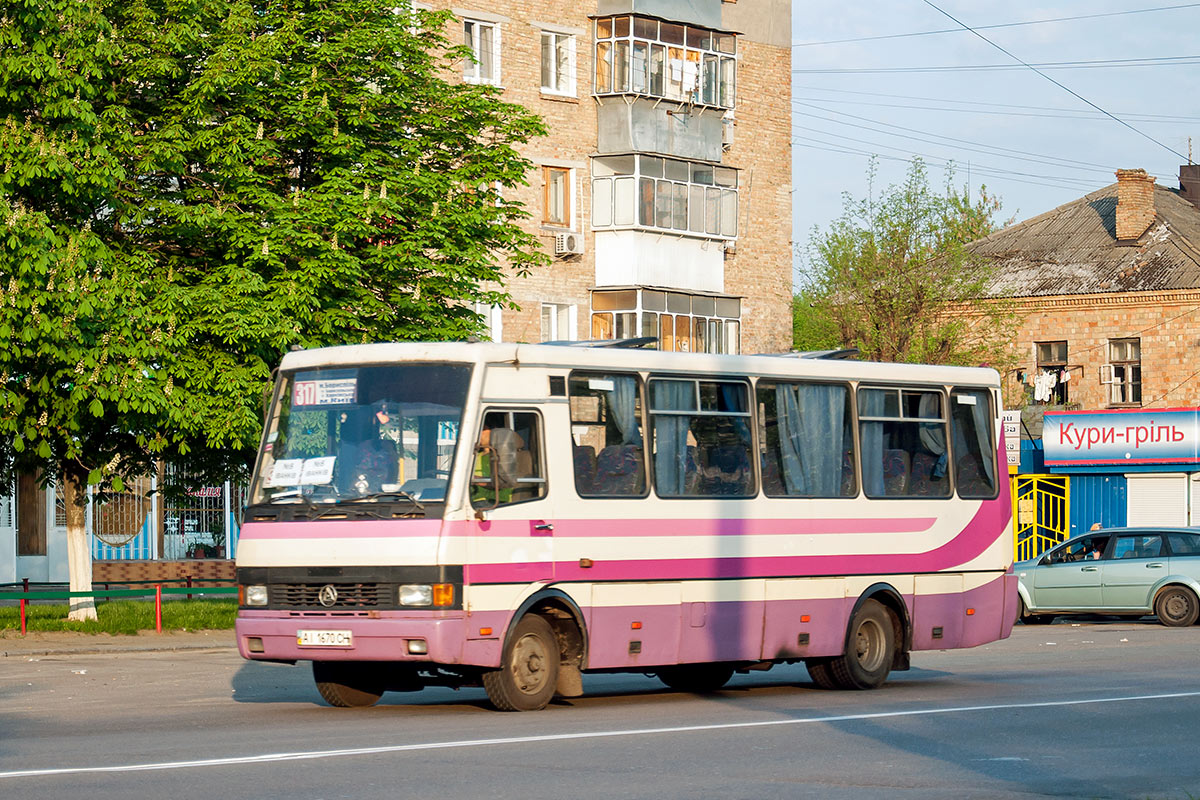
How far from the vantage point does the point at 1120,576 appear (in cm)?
2884

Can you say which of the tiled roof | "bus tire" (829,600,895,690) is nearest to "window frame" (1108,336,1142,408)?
the tiled roof

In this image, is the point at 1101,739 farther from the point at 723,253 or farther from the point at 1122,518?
the point at 723,253

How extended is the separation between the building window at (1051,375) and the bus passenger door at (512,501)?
4077 centimetres

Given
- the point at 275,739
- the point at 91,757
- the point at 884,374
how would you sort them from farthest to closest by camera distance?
the point at 884,374 → the point at 275,739 → the point at 91,757

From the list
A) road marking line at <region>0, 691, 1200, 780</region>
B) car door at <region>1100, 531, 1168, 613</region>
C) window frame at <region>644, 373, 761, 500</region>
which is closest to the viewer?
road marking line at <region>0, 691, 1200, 780</region>

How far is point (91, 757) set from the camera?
1128cm

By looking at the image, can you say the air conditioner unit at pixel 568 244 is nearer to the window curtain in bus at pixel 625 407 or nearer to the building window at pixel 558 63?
the building window at pixel 558 63

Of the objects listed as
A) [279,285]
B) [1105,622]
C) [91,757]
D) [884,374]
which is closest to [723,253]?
[1105,622]

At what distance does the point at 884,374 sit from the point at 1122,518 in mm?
25768

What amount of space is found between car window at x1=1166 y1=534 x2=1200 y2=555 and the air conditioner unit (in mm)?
17525

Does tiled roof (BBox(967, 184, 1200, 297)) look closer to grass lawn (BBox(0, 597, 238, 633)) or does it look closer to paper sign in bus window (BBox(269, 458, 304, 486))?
grass lawn (BBox(0, 597, 238, 633))

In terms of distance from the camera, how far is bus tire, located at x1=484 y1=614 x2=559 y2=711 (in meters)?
14.0

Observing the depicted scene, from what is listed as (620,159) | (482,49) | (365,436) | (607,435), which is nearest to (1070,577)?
(607,435)

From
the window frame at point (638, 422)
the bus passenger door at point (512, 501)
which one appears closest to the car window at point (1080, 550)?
the window frame at point (638, 422)
